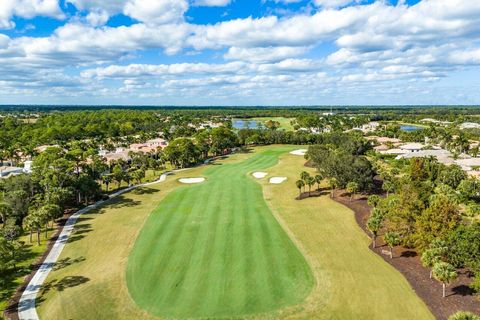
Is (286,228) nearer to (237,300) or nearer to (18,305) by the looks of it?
(237,300)

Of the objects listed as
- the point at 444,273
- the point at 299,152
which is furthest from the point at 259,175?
the point at 444,273

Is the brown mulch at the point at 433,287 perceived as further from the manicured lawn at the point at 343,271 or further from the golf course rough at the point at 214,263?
the golf course rough at the point at 214,263

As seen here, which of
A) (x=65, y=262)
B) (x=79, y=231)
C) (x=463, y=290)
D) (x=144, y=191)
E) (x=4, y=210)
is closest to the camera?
(x=463, y=290)

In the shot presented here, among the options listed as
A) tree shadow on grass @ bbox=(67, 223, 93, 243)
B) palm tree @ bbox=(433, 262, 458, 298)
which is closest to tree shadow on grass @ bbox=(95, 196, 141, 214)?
tree shadow on grass @ bbox=(67, 223, 93, 243)

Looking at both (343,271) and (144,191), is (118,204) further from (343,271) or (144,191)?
(343,271)

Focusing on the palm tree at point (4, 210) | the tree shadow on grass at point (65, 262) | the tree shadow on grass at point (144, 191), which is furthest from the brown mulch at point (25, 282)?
the tree shadow on grass at point (144, 191)

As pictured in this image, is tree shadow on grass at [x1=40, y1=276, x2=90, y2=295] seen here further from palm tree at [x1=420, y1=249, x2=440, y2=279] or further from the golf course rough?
palm tree at [x1=420, y1=249, x2=440, y2=279]
